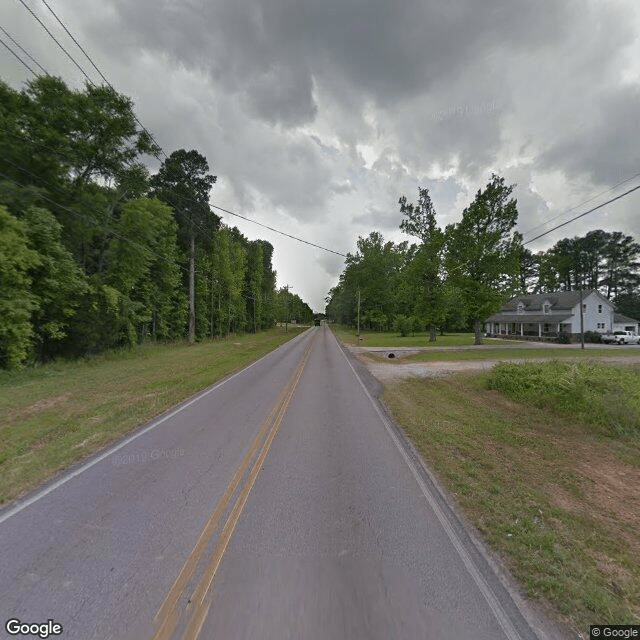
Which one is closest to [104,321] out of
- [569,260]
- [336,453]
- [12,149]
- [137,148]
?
[12,149]

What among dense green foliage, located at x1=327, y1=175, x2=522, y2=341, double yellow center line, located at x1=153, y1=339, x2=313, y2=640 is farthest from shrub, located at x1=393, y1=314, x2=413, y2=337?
double yellow center line, located at x1=153, y1=339, x2=313, y2=640

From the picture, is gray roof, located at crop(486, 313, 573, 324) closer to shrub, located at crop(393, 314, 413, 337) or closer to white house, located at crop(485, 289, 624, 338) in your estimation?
white house, located at crop(485, 289, 624, 338)

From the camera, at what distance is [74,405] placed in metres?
9.00

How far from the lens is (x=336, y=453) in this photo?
18.8ft

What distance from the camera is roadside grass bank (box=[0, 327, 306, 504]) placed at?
5407mm

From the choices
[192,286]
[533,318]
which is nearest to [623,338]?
[533,318]

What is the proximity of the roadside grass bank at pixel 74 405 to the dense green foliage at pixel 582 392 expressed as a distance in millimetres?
11118

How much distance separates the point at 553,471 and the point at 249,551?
5267 mm

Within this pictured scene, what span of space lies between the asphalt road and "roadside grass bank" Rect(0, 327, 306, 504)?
2.94ft

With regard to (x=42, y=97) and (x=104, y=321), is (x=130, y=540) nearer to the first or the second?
(x=104, y=321)

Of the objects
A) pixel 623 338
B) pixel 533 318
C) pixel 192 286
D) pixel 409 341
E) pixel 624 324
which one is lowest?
pixel 409 341

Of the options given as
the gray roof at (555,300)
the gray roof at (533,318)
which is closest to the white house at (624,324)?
the gray roof at (555,300)

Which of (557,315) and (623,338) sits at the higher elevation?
(557,315)

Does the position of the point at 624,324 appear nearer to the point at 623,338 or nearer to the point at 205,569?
the point at 623,338
